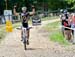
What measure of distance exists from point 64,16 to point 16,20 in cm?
3739

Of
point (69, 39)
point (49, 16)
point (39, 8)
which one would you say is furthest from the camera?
point (39, 8)

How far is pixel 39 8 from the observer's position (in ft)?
313

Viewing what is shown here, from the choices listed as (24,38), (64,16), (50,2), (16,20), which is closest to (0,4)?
(50,2)

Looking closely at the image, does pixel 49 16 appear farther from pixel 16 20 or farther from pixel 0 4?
pixel 0 4

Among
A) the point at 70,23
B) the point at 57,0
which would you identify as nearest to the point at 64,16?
the point at 70,23

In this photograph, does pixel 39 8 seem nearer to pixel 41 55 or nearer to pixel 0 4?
pixel 0 4

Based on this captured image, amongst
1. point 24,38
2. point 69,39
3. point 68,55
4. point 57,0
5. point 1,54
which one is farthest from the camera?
point 57,0

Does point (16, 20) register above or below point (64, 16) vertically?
below

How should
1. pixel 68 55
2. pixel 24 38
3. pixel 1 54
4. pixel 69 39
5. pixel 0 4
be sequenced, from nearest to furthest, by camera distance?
pixel 68 55, pixel 1 54, pixel 24 38, pixel 69 39, pixel 0 4

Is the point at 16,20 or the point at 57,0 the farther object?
the point at 57,0

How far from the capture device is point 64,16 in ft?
76.9

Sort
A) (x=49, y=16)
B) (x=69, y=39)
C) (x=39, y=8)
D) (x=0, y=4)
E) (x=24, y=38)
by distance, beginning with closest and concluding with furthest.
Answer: (x=24, y=38) → (x=69, y=39) → (x=49, y=16) → (x=0, y=4) → (x=39, y=8)

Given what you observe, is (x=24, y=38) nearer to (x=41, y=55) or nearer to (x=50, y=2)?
(x=41, y=55)

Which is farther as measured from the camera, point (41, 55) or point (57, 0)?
point (57, 0)
